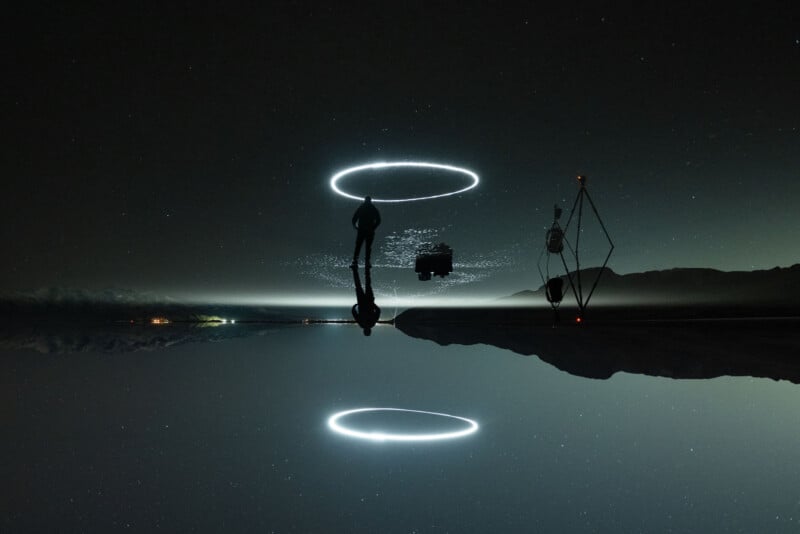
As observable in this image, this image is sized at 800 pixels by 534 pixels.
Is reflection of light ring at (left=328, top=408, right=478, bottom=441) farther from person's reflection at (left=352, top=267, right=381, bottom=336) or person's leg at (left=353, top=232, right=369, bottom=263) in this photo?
person's leg at (left=353, top=232, right=369, bottom=263)

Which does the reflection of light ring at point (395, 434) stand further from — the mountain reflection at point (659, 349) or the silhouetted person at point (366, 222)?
the mountain reflection at point (659, 349)

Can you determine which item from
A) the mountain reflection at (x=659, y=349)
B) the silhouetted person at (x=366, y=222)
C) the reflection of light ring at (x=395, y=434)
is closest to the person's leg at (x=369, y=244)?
the silhouetted person at (x=366, y=222)

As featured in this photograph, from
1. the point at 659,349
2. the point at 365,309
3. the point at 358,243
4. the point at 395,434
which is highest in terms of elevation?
the point at 358,243

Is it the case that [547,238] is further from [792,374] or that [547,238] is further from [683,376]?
[792,374]

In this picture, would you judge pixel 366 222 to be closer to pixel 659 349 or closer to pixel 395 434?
pixel 395 434

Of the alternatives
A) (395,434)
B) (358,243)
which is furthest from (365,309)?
(395,434)

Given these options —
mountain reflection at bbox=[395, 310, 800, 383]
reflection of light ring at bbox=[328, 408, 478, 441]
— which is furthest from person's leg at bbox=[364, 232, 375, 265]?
mountain reflection at bbox=[395, 310, 800, 383]

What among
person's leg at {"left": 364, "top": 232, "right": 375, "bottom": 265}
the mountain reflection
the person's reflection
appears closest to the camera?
the person's reflection

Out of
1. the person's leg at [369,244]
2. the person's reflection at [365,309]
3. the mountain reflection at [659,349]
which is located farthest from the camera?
the mountain reflection at [659,349]
